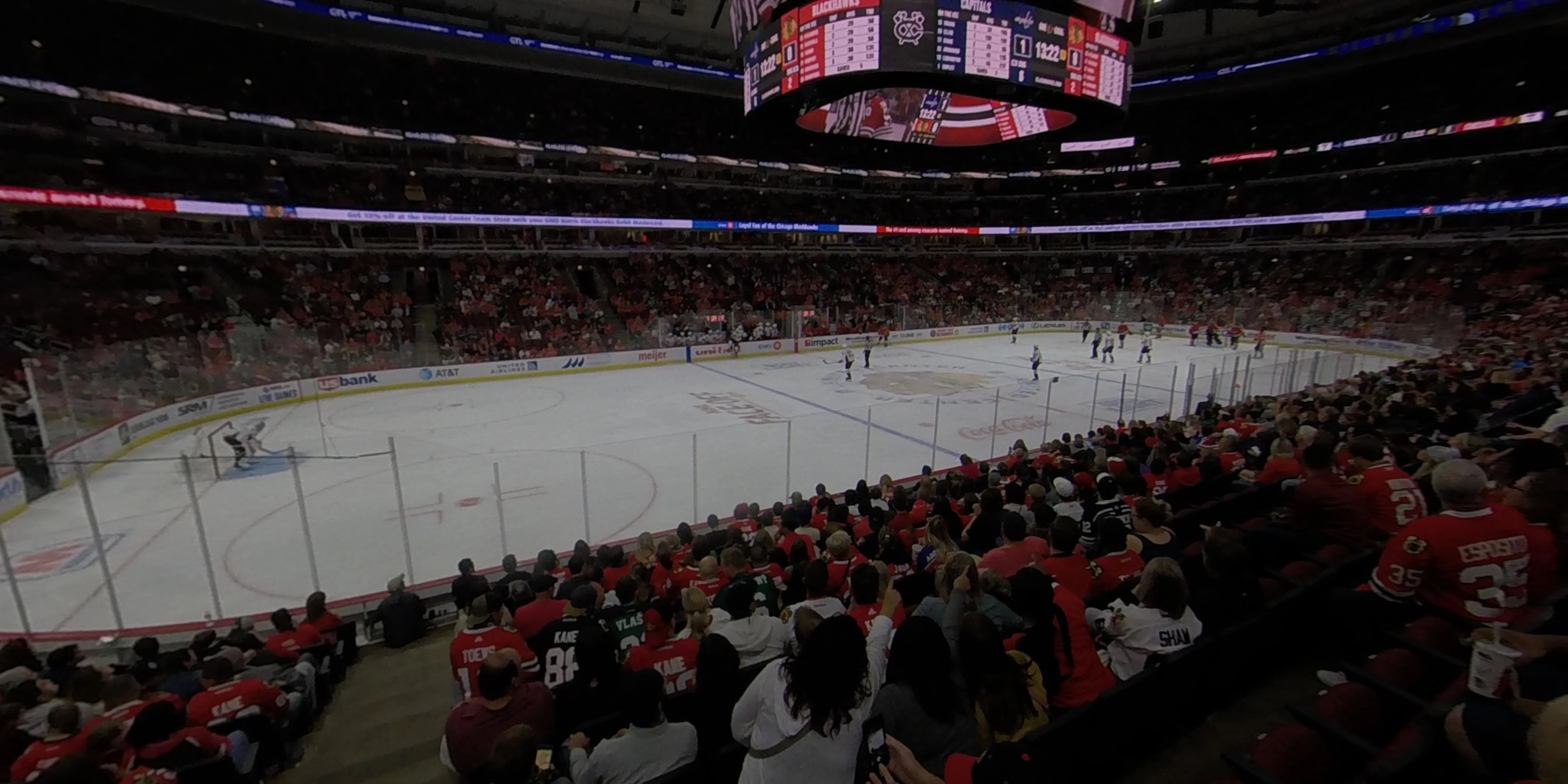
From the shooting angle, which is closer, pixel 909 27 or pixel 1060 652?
pixel 1060 652

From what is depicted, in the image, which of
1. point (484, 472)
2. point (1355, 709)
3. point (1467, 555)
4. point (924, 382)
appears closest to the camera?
point (1355, 709)

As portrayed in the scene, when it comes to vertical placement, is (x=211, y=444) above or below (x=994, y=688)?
below

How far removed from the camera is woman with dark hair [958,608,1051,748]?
7.50 ft

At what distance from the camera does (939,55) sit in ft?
39.8

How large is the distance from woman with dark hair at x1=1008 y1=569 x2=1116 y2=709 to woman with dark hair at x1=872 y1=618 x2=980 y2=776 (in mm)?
736

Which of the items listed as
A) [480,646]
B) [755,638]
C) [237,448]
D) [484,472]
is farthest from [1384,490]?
[237,448]

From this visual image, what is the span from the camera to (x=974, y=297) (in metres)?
47.4

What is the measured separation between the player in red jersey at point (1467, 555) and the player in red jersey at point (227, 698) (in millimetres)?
6632

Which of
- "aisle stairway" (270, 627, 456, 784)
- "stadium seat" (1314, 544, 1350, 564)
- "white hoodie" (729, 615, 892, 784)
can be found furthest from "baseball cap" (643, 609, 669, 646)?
"stadium seat" (1314, 544, 1350, 564)

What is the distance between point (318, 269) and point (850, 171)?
3298 cm

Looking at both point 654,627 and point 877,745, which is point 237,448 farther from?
point 877,745

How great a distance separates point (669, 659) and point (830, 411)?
12621 mm

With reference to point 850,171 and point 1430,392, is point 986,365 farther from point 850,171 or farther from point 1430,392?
point 850,171

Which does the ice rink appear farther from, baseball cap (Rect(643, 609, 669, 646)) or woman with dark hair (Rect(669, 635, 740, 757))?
woman with dark hair (Rect(669, 635, 740, 757))
